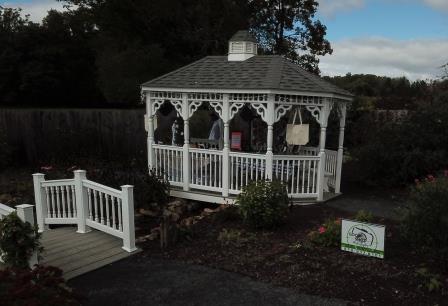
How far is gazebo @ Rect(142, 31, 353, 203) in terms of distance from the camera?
27.7 feet

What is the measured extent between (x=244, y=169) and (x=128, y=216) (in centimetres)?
384

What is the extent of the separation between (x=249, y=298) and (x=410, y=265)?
2.21 metres

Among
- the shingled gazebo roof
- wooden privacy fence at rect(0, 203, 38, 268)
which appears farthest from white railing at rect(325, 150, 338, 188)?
wooden privacy fence at rect(0, 203, 38, 268)

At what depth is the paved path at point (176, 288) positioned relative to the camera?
15.1 ft

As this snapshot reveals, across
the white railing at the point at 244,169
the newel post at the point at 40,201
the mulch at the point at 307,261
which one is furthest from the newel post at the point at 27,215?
the white railing at the point at 244,169

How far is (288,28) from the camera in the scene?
84.0 feet

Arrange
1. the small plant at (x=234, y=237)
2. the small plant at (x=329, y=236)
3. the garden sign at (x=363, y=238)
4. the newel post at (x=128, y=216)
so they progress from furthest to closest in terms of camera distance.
A: 1. the small plant at (x=234, y=237)
2. the newel post at (x=128, y=216)
3. the small plant at (x=329, y=236)
4. the garden sign at (x=363, y=238)

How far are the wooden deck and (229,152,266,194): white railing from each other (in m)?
3.09

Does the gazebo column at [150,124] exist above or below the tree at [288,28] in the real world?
below

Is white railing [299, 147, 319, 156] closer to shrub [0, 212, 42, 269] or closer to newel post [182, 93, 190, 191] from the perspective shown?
newel post [182, 93, 190, 191]

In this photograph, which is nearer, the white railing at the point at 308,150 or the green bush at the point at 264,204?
the green bush at the point at 264,204

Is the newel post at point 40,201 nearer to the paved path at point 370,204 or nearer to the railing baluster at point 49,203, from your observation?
the railing baluster at point 49,203

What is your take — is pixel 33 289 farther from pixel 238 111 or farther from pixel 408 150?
pixel 408 150

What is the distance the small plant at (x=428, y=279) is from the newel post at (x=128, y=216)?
408 centimetres
